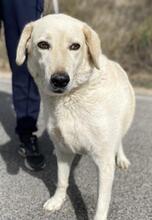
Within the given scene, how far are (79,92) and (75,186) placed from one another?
96 cm

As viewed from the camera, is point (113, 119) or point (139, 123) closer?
point (113, 119)

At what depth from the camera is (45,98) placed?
3.04 meters

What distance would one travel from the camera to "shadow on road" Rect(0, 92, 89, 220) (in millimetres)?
3334

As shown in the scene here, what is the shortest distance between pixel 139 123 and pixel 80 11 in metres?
4.68

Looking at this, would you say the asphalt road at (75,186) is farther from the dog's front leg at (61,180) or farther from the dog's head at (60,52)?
the dog's head at (60,52)

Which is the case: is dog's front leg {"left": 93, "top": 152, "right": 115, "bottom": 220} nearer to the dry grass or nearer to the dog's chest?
the dog's chest

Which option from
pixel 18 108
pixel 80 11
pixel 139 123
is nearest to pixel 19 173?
pixel 18 108

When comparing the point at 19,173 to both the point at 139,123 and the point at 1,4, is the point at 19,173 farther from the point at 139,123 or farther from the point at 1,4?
the point at 139,123

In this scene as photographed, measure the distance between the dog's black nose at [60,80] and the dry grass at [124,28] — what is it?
424 centimetres

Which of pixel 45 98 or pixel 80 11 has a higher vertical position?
pixel 45 98

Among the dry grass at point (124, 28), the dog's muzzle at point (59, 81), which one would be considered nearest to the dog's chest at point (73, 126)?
the dog's muzzle at point (59, 81)

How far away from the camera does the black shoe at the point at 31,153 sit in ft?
12.7

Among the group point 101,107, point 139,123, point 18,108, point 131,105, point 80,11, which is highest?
point 101,107

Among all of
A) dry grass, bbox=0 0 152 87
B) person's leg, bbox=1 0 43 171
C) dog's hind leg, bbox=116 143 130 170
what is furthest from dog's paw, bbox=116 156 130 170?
dry grass, bbox=0 0 152 87
